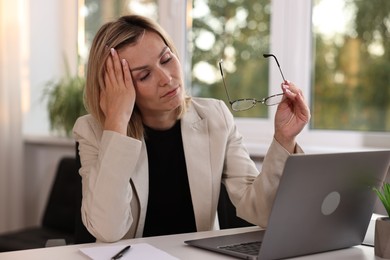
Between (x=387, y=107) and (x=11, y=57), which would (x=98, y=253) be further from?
(x=11, y=57)

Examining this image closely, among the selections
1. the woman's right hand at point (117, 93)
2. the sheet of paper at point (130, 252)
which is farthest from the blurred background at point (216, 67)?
the sheet of paper at point (130, 252)

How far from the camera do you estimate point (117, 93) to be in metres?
1.75

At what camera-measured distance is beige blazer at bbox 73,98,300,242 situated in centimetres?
159

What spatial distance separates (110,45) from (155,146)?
0.35m

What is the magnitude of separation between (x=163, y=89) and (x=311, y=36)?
1.27 meters

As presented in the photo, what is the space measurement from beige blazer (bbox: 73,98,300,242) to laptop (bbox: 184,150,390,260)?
26cm

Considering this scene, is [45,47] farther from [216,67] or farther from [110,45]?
[110,45]

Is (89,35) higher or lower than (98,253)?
higher

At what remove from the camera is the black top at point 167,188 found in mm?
1857

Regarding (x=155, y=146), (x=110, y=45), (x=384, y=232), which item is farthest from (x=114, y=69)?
(x=384, y=232)

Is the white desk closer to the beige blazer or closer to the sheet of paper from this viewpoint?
the sheet of paper

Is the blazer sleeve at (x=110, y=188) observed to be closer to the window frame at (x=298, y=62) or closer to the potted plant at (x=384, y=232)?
the potted plant at (x=384, y=232)

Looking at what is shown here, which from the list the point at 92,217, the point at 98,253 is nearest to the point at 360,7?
the point at 92,217

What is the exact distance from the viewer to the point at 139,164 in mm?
1771
